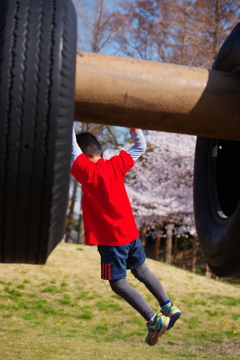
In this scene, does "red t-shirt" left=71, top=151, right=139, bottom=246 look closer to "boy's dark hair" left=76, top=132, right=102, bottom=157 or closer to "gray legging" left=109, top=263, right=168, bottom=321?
"boy's dark hair" left=76, top=132, right=102, bottom=157

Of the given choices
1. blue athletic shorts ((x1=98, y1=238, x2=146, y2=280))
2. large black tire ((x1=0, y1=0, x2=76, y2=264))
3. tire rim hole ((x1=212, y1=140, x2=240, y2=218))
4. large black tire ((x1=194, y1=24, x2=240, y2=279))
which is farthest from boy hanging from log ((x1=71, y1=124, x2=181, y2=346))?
large black tire ((x1=0, y1=0, x2=76, y2=264))

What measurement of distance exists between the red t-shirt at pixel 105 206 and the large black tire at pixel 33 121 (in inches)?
44.8

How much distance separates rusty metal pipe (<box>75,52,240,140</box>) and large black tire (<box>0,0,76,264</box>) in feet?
1.15

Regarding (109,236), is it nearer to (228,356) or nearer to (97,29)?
(228,356)

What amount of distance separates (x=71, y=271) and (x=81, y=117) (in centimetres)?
926

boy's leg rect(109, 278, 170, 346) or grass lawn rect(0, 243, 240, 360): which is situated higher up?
boy's leg rect(109, 278, 170, 346)

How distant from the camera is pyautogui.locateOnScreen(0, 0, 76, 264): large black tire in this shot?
2.20 meters

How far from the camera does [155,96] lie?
280 cm

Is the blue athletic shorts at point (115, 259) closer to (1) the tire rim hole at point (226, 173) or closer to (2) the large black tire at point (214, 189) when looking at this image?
(2) the large black tire at point (214, 189)

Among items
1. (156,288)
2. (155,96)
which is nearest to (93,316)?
(156,288)

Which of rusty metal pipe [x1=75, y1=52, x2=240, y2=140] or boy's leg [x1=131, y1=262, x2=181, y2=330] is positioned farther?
boy's leg [x1=131, y1=262, x2=181, y2=330]

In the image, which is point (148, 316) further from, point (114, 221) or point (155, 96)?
point (155, 96)

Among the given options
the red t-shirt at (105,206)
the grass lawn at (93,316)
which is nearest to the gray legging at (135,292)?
the red t-shirt at (105,206)

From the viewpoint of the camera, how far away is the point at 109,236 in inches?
146
